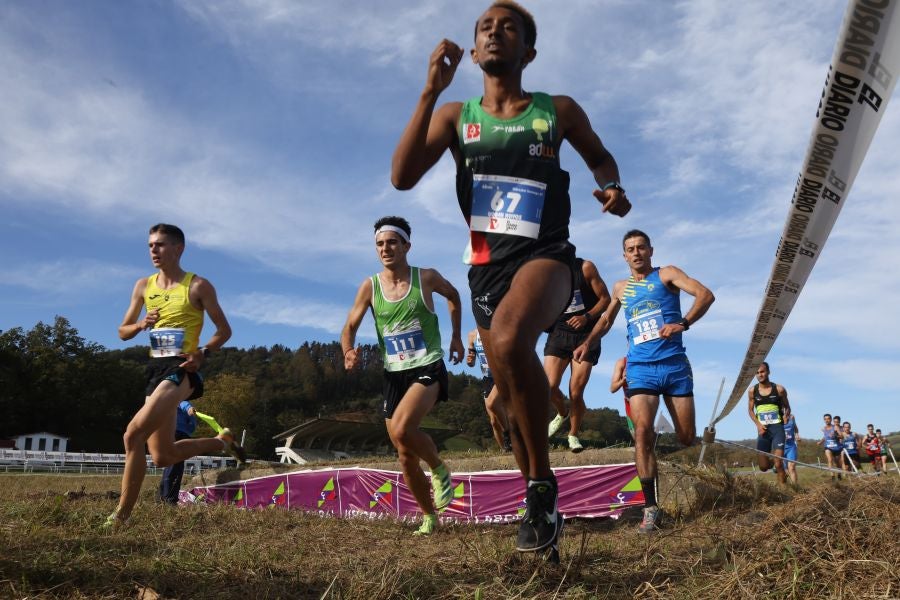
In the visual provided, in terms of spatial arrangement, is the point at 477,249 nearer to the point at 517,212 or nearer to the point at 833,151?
the point at 517,212

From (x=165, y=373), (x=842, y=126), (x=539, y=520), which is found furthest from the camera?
(x=165, y=373)

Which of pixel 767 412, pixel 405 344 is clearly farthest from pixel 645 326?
pixel 767 412

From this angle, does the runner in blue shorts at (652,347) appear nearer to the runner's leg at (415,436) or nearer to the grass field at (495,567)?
the runner's leg at (415,436)

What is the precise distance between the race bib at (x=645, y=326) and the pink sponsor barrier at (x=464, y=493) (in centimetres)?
183

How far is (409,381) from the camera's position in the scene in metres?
6.05

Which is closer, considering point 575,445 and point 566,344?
point 575,445

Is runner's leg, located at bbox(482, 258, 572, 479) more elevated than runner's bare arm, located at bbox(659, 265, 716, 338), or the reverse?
runner's bare arm, located at bbox(659, 265, 716, 338)

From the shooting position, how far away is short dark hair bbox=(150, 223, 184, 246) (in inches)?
255

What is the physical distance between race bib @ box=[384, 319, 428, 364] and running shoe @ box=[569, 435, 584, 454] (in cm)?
311

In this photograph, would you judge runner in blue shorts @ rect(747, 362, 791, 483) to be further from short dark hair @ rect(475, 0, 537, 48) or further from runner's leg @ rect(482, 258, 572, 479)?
runner's leg @ rect(482, 258, 572, 479)

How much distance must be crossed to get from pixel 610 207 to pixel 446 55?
1.10 meters

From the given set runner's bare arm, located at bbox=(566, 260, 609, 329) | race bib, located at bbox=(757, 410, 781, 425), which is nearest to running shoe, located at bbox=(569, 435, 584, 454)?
runner's bare arm, located at bbox=(566, 260, 609, 329)

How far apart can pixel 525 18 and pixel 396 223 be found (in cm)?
324

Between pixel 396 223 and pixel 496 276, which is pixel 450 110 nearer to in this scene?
pixel 496 276
